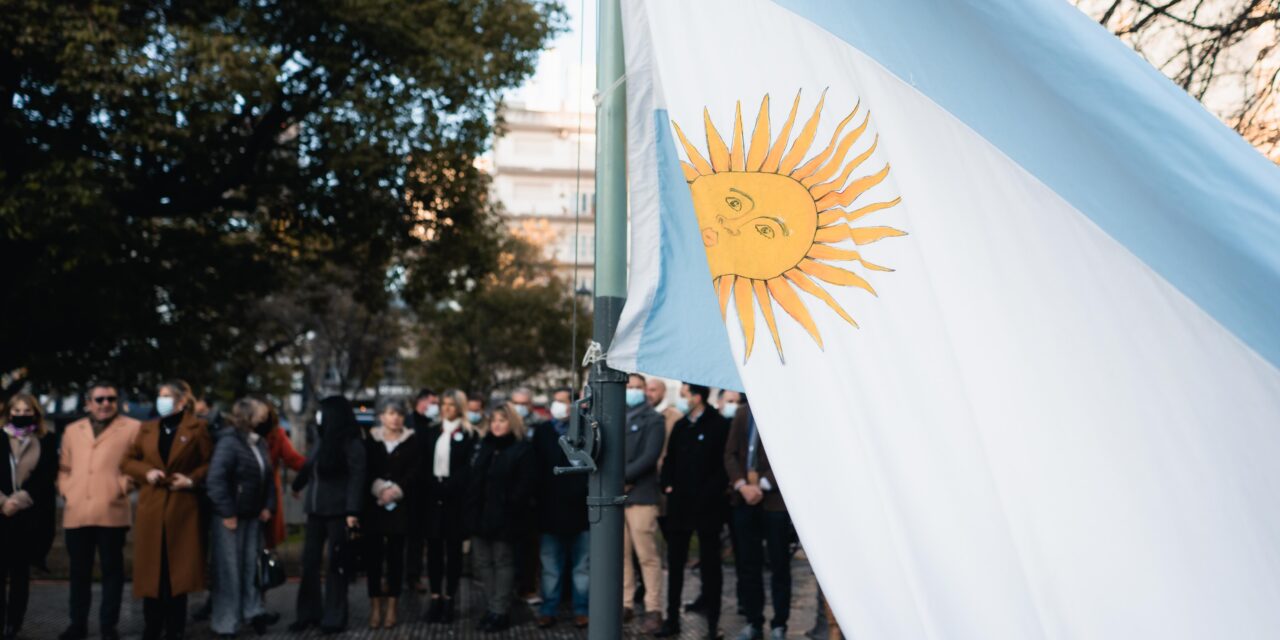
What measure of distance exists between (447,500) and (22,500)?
3.53 m

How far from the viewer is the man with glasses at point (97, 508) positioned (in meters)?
10.1

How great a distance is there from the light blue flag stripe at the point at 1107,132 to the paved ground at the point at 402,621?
312 inches

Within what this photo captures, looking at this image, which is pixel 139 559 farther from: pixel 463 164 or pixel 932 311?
pixel 463 164

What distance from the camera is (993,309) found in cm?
302

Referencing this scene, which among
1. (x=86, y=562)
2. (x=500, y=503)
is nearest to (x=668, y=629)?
(x=500, y=503)

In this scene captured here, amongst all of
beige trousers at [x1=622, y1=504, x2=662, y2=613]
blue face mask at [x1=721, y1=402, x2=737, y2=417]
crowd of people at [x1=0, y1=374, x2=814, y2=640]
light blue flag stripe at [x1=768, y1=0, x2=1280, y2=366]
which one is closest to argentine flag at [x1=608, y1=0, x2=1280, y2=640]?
light blue flag stripe at [x1=768, y1=0, x2=1280, y2=366]

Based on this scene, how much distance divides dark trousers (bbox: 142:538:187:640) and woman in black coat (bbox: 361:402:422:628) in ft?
5.24

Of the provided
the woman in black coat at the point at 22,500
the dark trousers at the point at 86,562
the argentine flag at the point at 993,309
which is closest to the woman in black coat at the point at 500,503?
the dark trousers at the point at 86,562

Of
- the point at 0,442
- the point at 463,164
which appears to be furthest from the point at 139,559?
Result: the point at 463,164

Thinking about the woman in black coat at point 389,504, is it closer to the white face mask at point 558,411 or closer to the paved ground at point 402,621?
the paved ground at point 402,621

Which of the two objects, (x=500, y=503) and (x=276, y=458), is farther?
(x=276, y=458)

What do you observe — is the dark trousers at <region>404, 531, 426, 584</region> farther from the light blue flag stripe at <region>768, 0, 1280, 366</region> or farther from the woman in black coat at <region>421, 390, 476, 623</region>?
the light blue flag stripe at <region>768, 0, 1280, 366</region>

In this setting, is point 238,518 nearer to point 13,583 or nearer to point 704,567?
point 13,583

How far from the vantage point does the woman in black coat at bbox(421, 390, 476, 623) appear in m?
11.4
